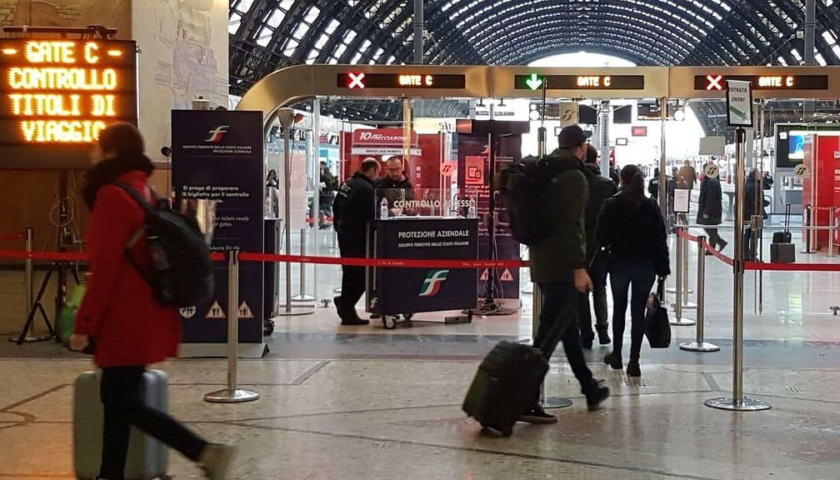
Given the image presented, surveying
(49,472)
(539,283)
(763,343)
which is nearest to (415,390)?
(539,283)

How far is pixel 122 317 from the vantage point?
3.88 meters

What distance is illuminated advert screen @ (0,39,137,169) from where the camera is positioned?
785 cm

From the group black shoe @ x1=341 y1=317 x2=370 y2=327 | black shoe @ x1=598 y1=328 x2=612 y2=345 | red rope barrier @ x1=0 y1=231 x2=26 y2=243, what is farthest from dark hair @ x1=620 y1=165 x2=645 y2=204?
red rope barrier @ x1=0 y1=231 x2=26 y2=243

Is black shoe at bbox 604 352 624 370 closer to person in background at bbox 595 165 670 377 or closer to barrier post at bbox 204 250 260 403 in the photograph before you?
person in background at bbox 595 165 670 377

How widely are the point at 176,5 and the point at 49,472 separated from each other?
6245mm

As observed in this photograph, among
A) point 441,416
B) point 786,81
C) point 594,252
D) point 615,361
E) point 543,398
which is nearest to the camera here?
point 441,416

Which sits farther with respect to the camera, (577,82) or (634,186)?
(577,82)

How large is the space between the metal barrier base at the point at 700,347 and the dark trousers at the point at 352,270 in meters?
3.10

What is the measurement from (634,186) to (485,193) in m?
3.91

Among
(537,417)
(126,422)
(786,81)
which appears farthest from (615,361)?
(126,422)

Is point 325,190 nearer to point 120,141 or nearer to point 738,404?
point 738,404

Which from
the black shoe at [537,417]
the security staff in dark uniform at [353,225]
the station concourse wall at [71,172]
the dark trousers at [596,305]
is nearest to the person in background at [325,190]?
the security staff in dark uniform at [353,225]

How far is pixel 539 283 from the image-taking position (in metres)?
5.73

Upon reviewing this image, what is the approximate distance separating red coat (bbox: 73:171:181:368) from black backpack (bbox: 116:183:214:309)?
1.0 inches
